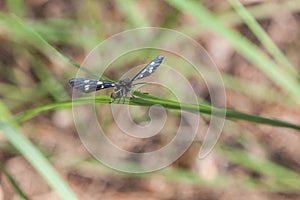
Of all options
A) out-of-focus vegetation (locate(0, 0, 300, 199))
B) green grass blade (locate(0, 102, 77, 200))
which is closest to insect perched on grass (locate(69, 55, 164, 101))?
green grass blade (locate(0, 102, 77, 200))

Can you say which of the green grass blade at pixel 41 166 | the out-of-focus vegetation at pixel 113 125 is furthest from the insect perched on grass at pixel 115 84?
the out-of-focus vegetation at pixel 113 125

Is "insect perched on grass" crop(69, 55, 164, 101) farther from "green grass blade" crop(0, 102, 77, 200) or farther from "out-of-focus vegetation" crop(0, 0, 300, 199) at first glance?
"out-of-focus vegetation" crop(0, 0, 300, 199)

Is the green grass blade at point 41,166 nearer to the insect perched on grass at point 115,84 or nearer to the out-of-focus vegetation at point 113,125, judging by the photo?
the insect perched on grass at point 115,84

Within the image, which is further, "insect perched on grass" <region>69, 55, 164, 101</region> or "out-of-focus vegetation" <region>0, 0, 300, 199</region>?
"out-of-focus vegetation" <region>0, 0, 300, 199</region>

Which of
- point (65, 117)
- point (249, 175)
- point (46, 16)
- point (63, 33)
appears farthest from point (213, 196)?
point (46, 16)

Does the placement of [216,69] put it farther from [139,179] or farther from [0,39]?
[0,39]

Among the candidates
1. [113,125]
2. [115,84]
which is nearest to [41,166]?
[115,84]

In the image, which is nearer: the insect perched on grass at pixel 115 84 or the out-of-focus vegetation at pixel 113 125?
the insect perched on grass at pixel 115 84

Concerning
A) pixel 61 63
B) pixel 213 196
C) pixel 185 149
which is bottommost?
pixel 213 196
